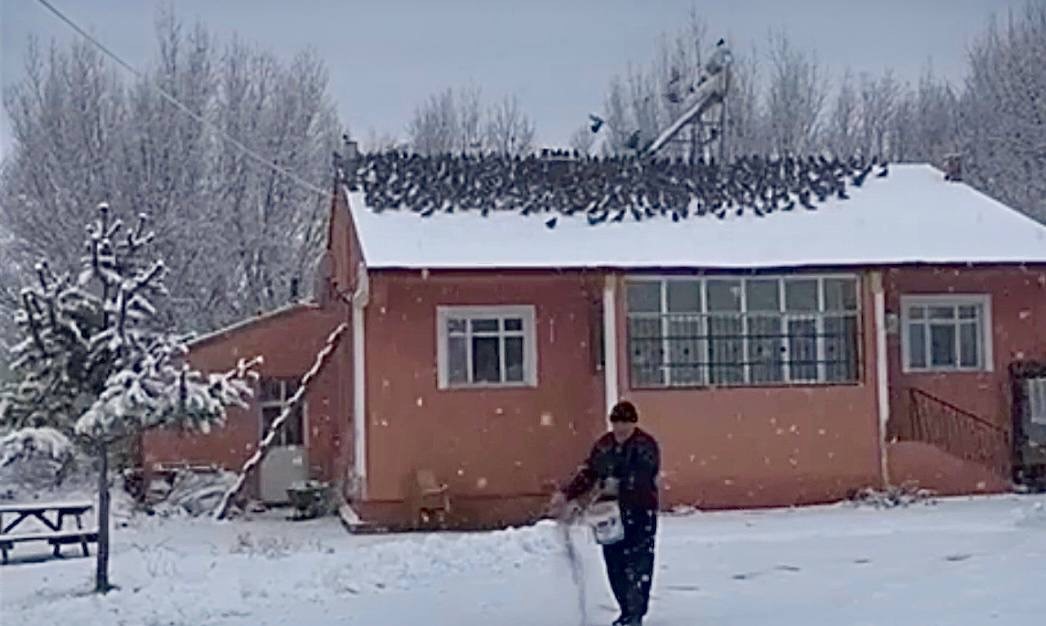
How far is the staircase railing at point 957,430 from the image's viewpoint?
71.9ft

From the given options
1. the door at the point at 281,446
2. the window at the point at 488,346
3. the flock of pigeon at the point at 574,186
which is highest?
the flock of pigeon at the point at 574,186

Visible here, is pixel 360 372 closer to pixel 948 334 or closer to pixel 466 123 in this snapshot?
pixel 948 334

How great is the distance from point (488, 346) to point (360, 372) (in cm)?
177

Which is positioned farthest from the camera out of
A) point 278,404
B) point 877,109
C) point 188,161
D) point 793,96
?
point 877,109

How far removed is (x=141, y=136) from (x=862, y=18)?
21113mm

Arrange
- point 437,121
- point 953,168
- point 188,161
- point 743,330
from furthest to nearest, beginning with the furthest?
point 437,121 < point 188,161 < point 953,168 < point 743,330

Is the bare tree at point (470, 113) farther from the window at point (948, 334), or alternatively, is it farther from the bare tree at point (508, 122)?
the window at point (948, 334)

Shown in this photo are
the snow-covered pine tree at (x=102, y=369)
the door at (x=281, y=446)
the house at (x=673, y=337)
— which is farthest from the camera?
the door at (x=281, y=446)

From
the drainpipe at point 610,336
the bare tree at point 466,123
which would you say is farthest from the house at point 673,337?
the bare tree at point 466,123

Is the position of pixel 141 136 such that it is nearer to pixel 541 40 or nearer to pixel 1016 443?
pixel 541 40

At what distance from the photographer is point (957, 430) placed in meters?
22.0

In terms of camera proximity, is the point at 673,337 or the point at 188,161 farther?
the point at 188,161

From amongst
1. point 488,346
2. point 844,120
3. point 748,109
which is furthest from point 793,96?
point 488,346

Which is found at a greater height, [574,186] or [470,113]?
[470,113]
